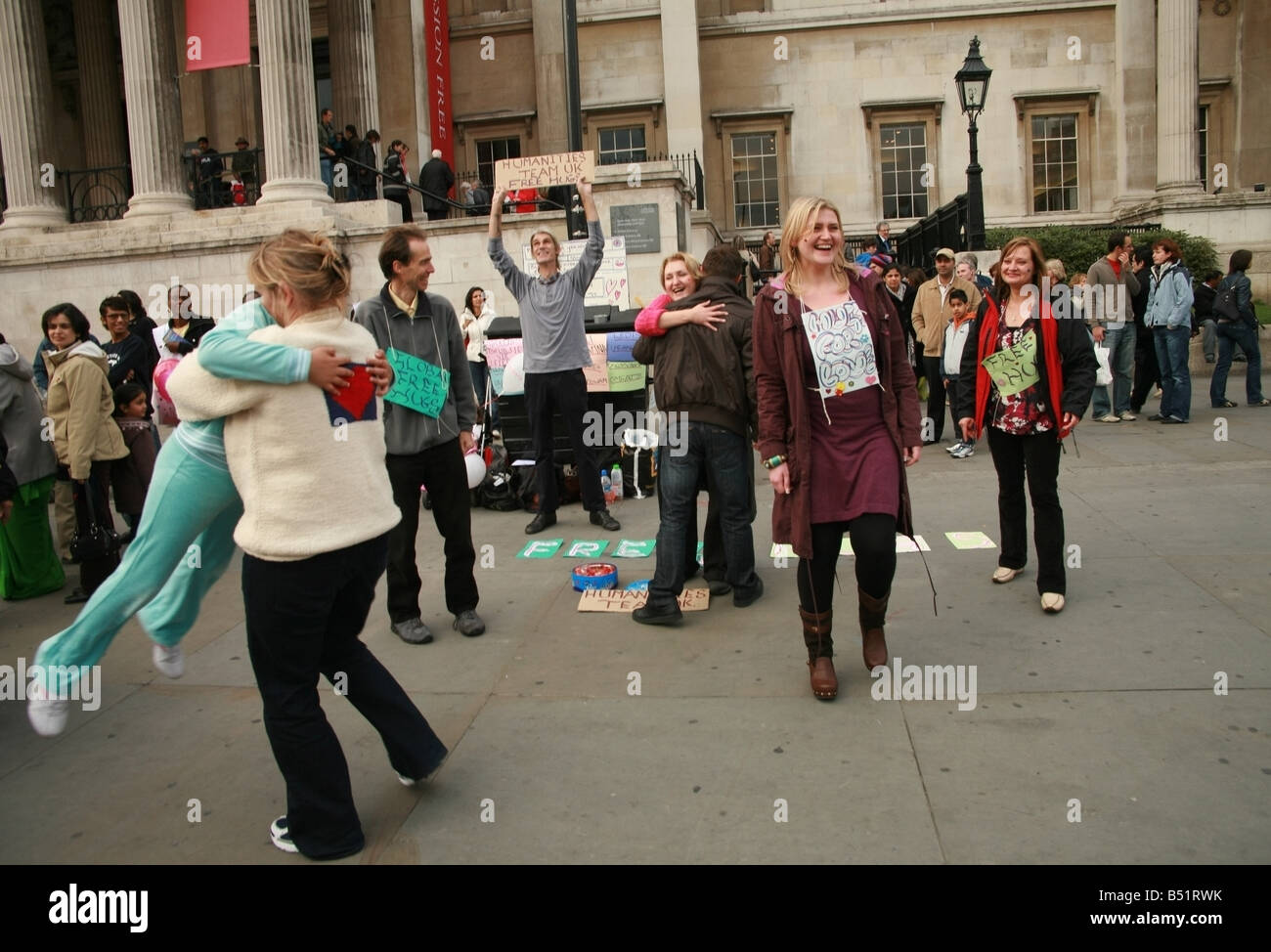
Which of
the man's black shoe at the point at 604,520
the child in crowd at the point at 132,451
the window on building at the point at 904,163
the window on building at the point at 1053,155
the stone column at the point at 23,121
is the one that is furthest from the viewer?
the window on building at the point at 904,163

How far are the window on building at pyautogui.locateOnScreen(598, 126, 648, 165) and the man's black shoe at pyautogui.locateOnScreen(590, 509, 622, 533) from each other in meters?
20.6

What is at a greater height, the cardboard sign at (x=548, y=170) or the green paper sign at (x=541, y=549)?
the cardboard sign at (x=548, y=170)

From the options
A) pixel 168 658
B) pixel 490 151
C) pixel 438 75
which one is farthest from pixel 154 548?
pixel 490 151

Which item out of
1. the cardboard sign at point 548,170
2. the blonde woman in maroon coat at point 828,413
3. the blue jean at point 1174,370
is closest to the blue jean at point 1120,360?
the blue jean at point 1174,370

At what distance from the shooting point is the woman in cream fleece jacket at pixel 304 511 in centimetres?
→ 331

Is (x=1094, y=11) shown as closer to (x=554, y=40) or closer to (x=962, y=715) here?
(x=554, y=40)

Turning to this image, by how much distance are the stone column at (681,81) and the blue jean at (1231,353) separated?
52.5ft

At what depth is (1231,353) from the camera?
12.6 metres

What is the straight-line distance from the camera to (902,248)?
23.0 meters

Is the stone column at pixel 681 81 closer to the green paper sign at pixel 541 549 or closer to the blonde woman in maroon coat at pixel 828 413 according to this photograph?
the green paper sign at pixel 541 549

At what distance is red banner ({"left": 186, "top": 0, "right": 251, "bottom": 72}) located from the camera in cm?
1675
